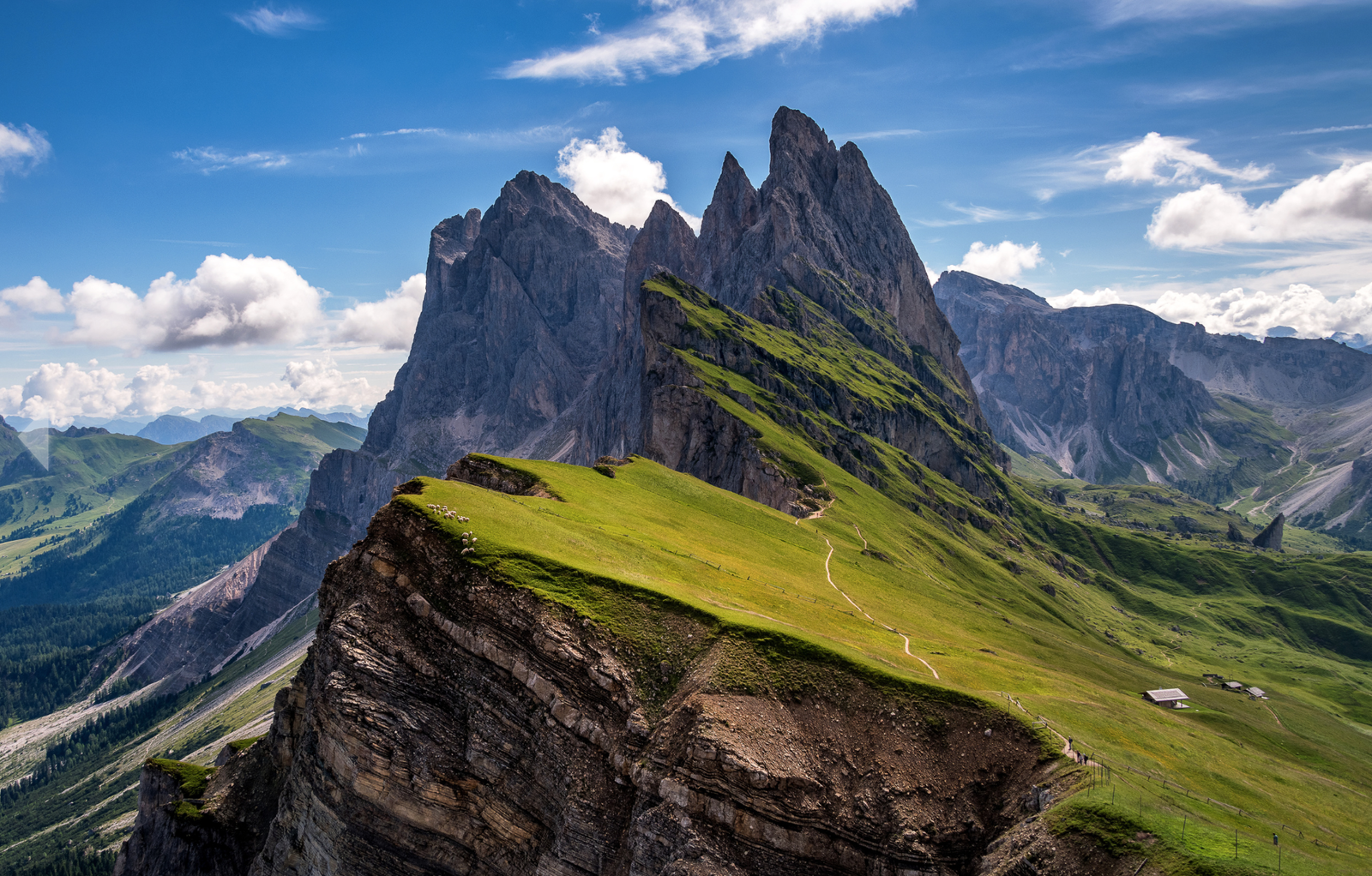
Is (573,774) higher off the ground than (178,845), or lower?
higher

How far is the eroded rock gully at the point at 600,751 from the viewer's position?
115 feet

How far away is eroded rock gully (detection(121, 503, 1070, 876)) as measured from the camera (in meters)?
35.2

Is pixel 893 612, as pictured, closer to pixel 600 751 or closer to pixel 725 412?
pixel 600 751

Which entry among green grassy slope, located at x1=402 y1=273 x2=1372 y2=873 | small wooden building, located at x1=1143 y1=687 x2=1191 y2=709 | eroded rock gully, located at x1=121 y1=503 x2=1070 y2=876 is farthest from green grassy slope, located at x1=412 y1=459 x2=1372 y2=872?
eroded rock gully, located at x1=121 y1=503 x2=1070 y2=876

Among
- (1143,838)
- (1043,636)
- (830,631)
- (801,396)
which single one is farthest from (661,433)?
(1143,838)

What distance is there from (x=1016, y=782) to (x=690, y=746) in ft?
58.1

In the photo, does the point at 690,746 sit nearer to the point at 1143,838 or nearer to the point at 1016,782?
the point at 1016,782

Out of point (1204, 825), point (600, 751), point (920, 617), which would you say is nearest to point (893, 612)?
point (920, 617)

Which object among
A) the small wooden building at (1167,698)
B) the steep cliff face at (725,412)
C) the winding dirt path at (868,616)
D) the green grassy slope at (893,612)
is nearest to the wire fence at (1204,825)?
the green grassy slope at (893,612)

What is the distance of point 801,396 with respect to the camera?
19225cm

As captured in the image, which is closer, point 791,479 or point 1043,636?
point 1043,636

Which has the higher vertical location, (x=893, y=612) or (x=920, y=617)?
Result: (x=893, y=612)

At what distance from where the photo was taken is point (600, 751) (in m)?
37.9

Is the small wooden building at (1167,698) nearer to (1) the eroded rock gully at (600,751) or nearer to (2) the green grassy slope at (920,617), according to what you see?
(2) the green grassy slope at (920,617)
